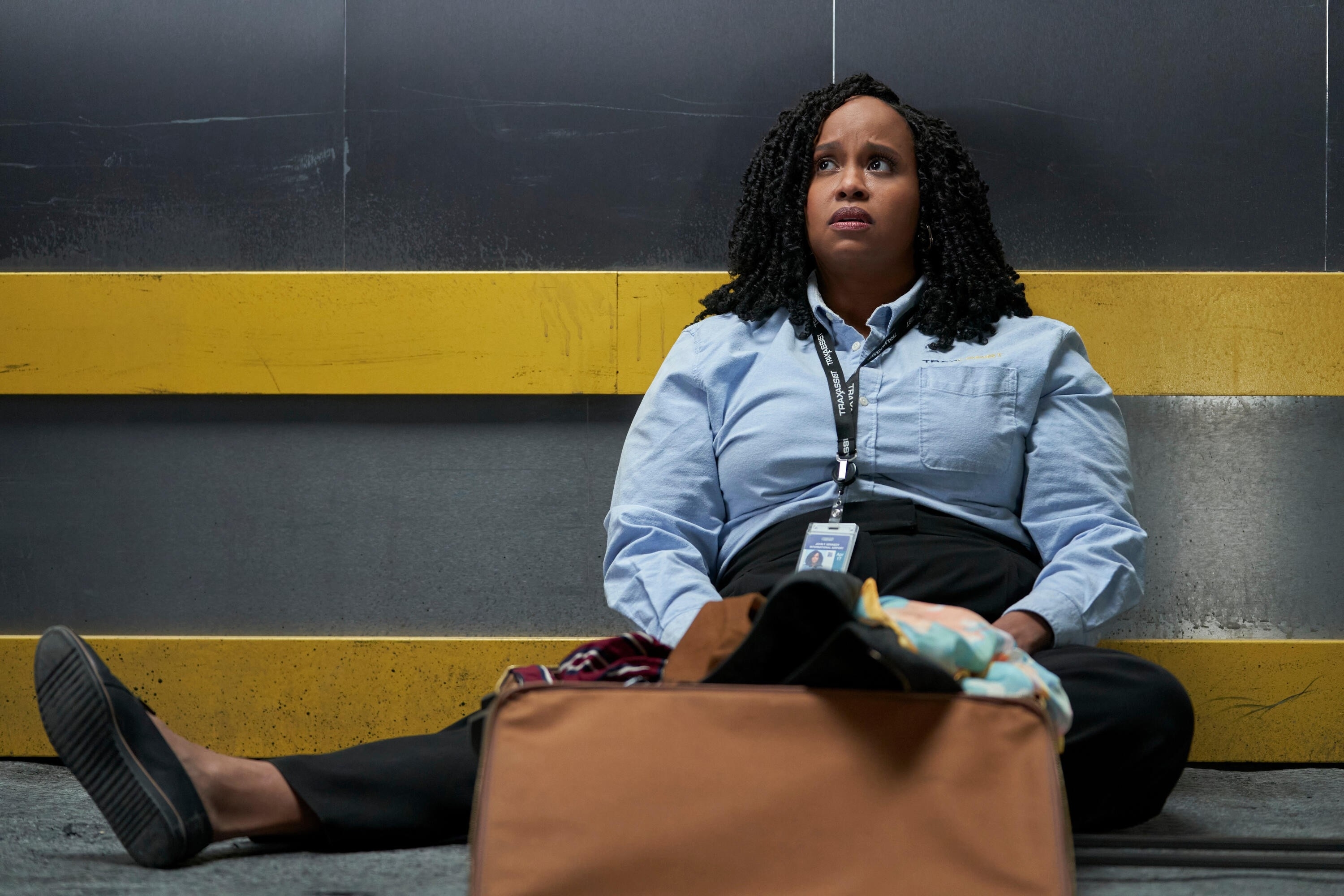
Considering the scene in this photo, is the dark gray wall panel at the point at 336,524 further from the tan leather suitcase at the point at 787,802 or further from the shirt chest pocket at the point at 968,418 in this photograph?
the tan leather suitcase at the point at 787,802

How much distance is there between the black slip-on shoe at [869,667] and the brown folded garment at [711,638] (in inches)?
3.6

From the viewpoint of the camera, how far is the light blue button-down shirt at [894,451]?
178 centimetres

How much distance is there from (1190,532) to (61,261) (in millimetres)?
2891

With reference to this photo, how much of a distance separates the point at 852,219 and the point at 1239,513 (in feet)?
4.22

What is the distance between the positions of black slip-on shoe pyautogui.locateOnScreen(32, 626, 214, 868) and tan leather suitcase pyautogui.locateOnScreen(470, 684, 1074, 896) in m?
0.52

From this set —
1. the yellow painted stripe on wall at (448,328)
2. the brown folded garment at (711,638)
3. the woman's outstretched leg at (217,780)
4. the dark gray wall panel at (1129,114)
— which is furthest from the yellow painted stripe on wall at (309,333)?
the brown folded garment at (711,638)

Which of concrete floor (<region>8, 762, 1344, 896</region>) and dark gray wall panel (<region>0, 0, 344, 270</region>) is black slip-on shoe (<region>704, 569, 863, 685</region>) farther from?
dark gray wall panel (<region>0, 0, 344, 270</region>)

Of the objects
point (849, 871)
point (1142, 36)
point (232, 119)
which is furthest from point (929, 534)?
point (232, 119)

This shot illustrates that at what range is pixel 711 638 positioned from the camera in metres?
1.22

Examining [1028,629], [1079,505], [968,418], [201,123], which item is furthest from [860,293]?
[201,123]

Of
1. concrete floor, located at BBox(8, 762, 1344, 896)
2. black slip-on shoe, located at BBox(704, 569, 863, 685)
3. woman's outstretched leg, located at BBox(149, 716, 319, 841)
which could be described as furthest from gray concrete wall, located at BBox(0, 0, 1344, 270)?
black slip-on shoe, located at BBox(704, 569, 863, 685)

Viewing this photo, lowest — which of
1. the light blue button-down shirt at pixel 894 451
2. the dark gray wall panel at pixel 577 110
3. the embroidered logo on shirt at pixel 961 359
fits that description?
the light blue button-down shirt at pixel 894 451

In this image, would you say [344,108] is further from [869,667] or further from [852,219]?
[869,667]

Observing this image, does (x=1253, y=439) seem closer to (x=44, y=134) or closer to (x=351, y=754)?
(x=351, y=754)
